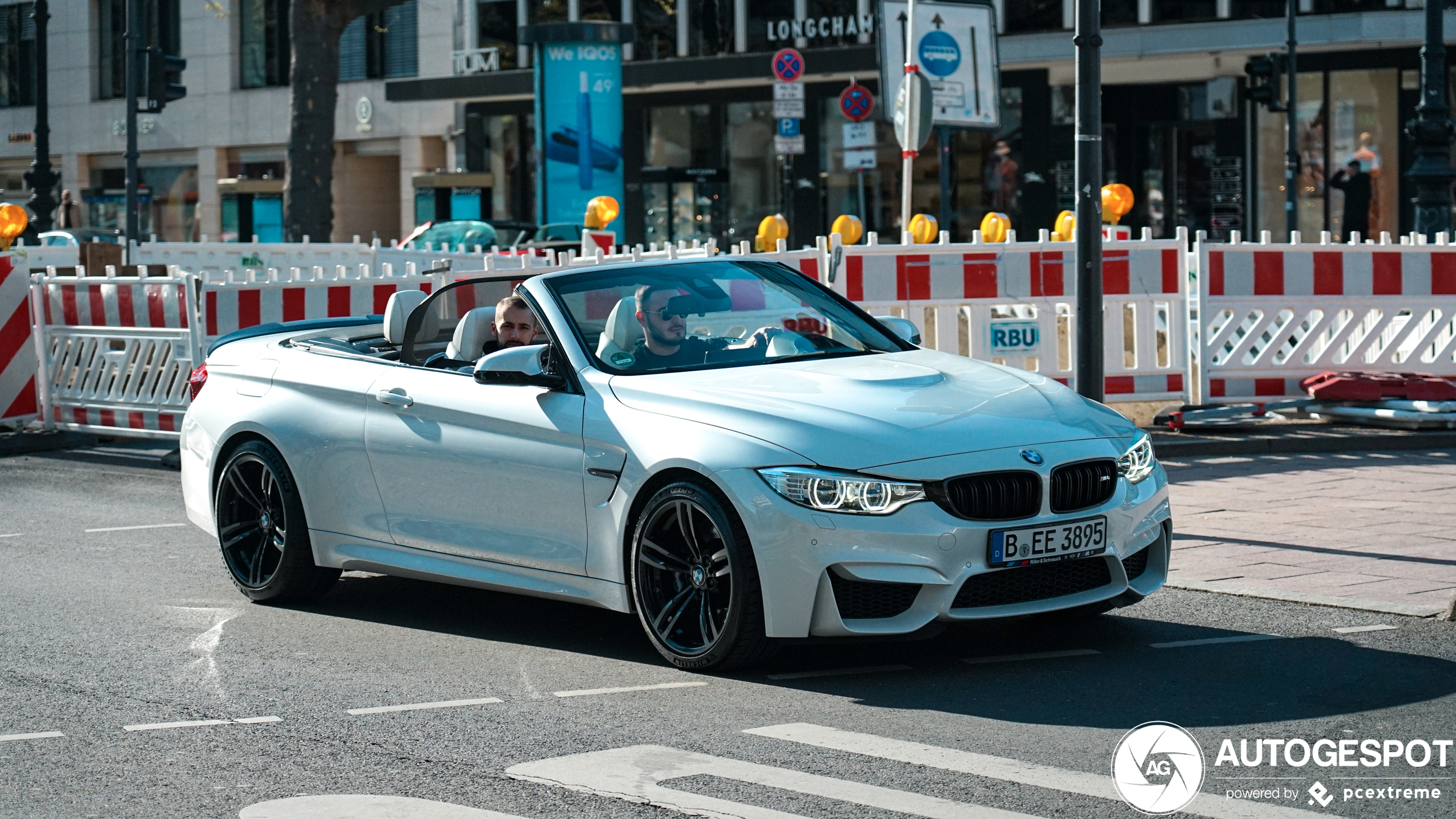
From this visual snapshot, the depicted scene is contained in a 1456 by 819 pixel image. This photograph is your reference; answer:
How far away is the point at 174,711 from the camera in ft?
19.6

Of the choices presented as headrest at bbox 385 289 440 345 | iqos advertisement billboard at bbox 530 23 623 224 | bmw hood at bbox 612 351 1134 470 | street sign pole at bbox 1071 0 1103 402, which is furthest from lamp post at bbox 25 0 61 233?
bmw hood at bbox 612 351 1134 470

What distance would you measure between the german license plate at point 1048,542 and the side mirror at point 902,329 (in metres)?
1.52

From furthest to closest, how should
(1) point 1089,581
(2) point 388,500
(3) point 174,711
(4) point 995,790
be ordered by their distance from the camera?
(2) point 388,500 < (1) point 1089,581 < (3) point 174,711 < (4) point 995,790

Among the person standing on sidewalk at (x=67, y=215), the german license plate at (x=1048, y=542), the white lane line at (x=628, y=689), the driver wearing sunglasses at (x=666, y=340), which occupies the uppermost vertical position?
the person standing on sidewalk at (x=67, y=215)

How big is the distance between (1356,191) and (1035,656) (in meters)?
29.1

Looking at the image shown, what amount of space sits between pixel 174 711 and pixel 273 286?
8304 mm

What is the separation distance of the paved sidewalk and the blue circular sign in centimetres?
535

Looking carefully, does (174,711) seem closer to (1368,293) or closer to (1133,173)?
(1368,293)

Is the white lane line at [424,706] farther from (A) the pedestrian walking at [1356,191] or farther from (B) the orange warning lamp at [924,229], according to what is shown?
(A) the pedestrian walking at [1356,191]

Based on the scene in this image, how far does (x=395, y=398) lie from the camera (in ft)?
24.3

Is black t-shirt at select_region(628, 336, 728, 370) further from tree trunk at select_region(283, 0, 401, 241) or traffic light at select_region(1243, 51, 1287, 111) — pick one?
traffic light at select_region(1243, 51, 1287, 111)

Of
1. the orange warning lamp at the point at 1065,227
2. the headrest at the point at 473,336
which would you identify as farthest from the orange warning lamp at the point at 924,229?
the headrest at the point at 473,336

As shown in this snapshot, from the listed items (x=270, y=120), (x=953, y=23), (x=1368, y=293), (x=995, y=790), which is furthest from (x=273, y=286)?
(x=270, y=120)

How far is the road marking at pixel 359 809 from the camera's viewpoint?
4.71 metres
